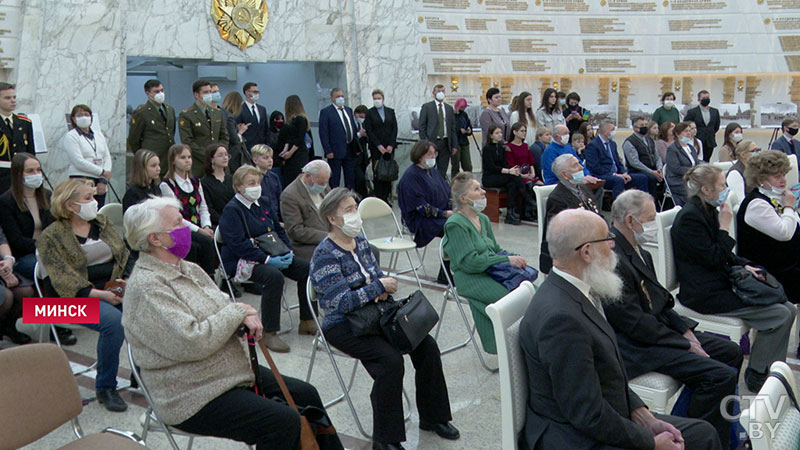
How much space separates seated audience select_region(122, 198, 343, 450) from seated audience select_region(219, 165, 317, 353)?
6.18 ft

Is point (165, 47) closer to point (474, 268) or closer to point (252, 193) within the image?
point (252, 193)

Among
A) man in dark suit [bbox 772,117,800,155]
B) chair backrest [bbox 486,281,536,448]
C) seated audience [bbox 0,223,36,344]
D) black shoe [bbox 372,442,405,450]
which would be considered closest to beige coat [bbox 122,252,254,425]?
black shoe [bbox 372,442,405,450]

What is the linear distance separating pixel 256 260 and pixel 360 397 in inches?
55.0

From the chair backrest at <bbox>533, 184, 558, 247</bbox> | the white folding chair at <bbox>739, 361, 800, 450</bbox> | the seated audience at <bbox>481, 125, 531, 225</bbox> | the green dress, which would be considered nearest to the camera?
the white folding chair at <bbox>739, 361, 800, 450</bbox>

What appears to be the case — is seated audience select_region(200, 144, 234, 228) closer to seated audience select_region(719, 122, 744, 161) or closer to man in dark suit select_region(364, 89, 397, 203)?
man in dark suit select_region(364, 89, 397, 203)

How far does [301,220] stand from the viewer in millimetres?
5469

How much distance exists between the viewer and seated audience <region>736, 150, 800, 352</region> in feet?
14.4

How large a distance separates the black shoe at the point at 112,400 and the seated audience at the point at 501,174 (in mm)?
6034

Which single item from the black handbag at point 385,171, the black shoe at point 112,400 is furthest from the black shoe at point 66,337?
the black handbag at point 385,171

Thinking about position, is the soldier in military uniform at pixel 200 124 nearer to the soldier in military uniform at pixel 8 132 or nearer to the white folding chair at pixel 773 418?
the soldier in military uniform at pixel 8 132

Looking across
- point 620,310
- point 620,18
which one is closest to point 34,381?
point 620,310

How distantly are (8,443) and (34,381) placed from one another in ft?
0.70

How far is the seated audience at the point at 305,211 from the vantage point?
213 inches

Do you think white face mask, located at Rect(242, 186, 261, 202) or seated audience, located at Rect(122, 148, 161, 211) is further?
seated audience, located at Rect(122, 148, 161, 211)
